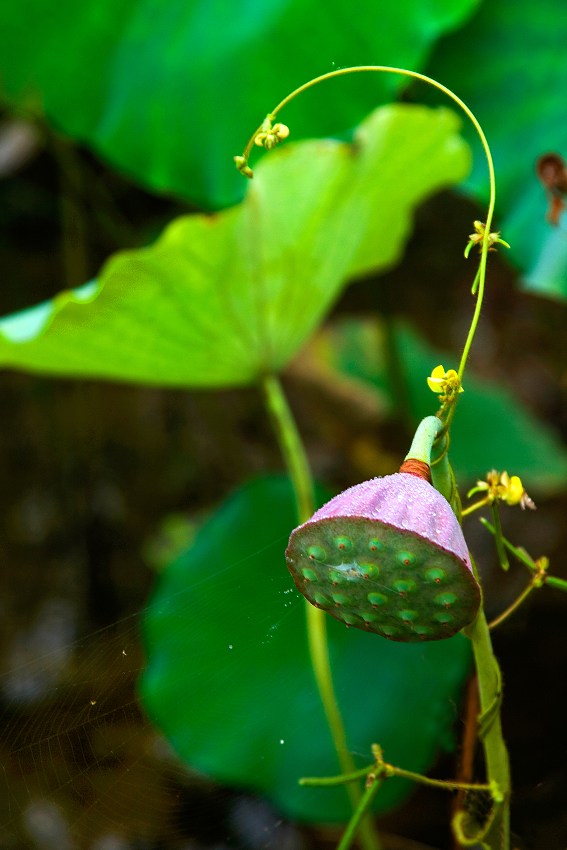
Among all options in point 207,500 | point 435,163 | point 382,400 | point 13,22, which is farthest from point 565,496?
point 13,22

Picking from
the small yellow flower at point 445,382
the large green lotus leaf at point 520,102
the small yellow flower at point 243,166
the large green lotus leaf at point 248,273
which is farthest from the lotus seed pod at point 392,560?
the large green lotus leaf at point 520,102

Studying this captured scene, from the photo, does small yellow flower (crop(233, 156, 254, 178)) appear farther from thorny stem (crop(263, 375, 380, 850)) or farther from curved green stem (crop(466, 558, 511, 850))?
thorny stem (crop(263, 375, 380, 850))

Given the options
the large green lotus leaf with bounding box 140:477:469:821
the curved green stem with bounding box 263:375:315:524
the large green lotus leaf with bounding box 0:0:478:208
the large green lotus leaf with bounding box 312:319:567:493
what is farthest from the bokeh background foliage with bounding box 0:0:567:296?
the large green lotus leaf with bounding box 312:319:567:493

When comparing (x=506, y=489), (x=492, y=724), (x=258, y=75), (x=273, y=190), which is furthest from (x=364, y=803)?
(x=258, y=75)

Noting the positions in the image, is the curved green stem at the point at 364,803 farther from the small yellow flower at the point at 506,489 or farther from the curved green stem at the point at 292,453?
the curved green stem at the point at 292,453

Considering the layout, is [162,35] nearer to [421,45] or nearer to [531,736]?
[421,45]

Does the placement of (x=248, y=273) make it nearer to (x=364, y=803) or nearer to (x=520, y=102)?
(x=520, y=102)

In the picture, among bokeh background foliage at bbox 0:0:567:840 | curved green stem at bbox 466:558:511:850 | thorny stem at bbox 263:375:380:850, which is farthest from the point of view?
bokeh background foliage at bbox 0:0:567:840
